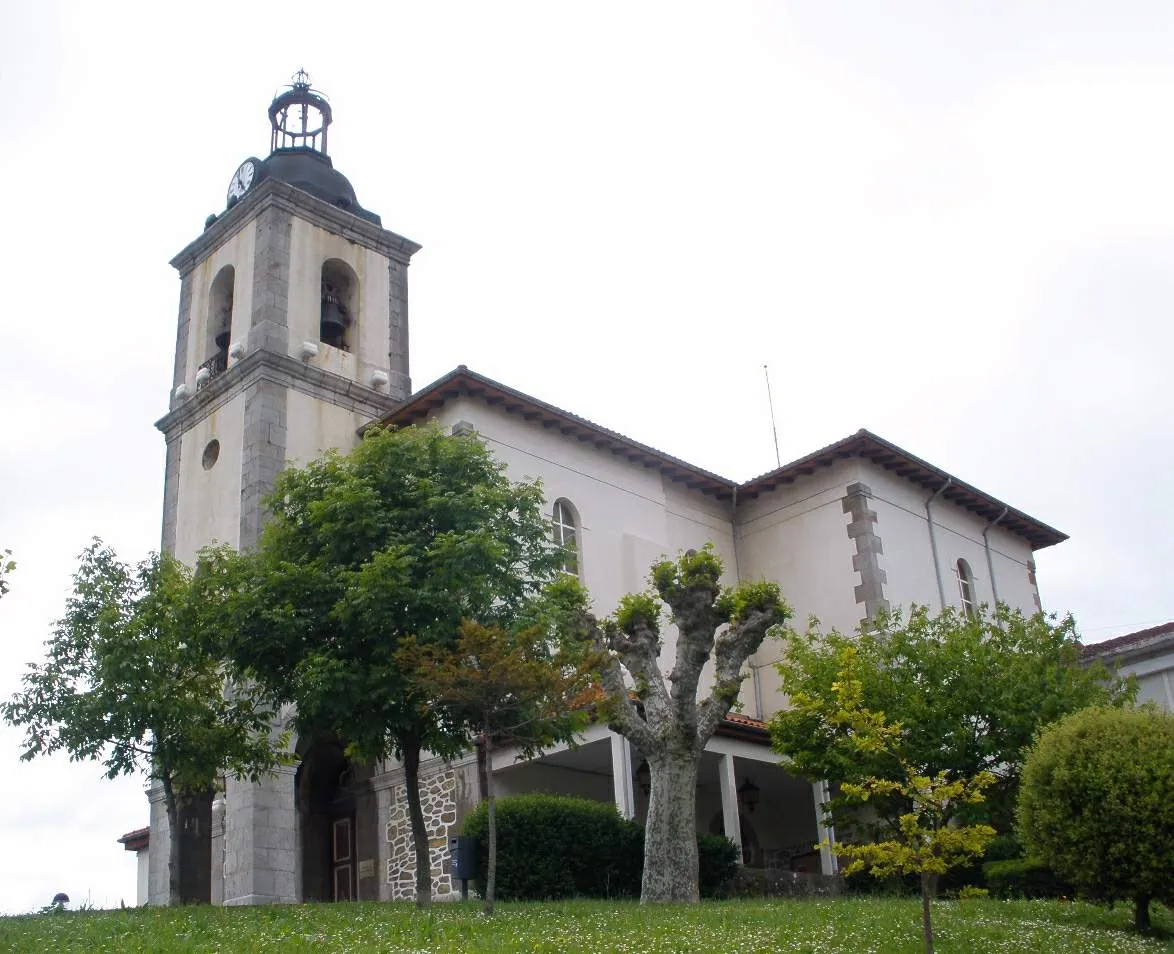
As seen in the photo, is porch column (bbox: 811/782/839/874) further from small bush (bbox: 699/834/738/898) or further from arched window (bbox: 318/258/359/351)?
arched window (bbox: 318/258/359/351)

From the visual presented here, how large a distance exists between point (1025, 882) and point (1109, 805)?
17.6 ft

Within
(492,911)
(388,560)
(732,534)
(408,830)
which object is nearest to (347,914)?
(492,911)

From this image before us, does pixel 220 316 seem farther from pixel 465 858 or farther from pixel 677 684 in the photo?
pixel 677 684

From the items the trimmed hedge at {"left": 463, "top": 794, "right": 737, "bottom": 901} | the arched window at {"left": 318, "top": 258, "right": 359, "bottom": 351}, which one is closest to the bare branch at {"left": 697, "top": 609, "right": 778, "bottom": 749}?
the trimmed hedge at {"left": 463, "top": 794, "right": 737, "bottom": 901}

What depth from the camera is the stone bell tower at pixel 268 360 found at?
24.3 meters

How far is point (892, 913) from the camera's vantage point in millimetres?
15523

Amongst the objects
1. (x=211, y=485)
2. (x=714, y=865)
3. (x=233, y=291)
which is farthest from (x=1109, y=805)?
(x=233, y=291)

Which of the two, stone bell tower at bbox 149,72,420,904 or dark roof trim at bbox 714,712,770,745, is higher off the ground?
stone bell tower at bbox 149,72,420,904

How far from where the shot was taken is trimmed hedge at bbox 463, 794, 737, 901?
1933 cm

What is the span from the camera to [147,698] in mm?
19281

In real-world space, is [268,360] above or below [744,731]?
above

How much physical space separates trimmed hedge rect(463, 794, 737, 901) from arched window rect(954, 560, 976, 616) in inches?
448

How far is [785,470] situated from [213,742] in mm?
13408

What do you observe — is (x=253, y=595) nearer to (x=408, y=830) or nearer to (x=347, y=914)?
(x=347, y=914)
